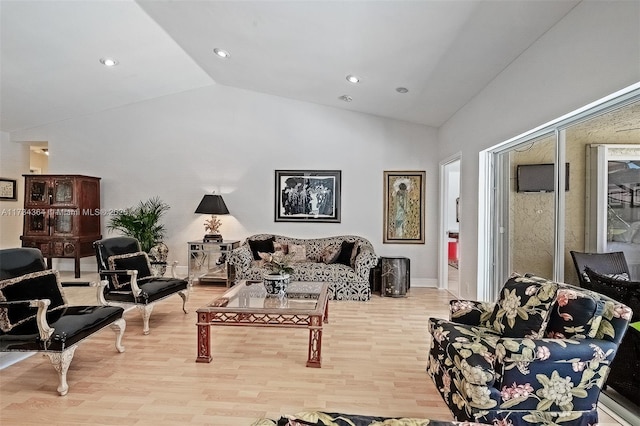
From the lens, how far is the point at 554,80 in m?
2.69

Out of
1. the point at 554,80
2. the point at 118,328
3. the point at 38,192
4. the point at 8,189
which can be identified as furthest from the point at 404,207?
the point at 8,189

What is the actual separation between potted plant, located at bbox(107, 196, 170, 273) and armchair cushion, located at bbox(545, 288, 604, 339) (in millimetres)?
5533

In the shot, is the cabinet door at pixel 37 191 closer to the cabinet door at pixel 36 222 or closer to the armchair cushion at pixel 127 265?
the cabinet door at pixel 36 222

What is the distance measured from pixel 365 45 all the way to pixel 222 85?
3506 mm

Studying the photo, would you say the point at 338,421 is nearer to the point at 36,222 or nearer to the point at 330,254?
the point at 330,254

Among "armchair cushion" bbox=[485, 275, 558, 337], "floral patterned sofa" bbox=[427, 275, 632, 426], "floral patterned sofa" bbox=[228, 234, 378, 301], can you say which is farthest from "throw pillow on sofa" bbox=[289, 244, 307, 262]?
"floral patterned sofa" bbox=[427, 275, 632, 426]

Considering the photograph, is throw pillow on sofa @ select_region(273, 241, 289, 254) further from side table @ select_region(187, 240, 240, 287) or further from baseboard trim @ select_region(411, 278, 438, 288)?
baseboard trim @ select_region(411, 278, 438, 288)

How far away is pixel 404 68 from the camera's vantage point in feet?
12.8

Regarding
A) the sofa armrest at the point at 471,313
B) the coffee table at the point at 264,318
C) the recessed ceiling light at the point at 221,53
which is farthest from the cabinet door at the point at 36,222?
the sofa armrest at the point at 471,313

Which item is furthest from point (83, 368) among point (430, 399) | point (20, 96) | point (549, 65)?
point (20, 96)

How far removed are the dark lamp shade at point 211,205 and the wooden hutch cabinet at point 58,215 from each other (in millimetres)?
2108

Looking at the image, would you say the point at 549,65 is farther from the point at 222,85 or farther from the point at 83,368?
the point at 222,85

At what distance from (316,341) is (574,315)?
1.82 metres

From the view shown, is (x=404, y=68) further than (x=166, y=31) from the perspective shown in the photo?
No
